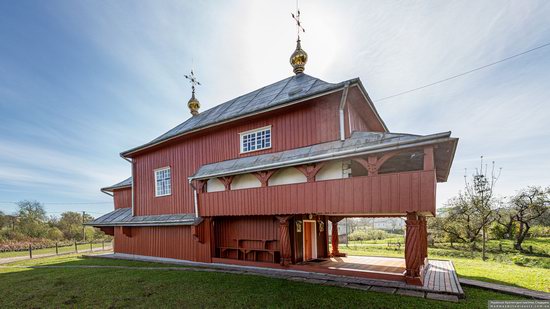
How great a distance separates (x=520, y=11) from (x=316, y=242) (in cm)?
976

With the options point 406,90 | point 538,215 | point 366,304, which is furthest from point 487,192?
point 366,304

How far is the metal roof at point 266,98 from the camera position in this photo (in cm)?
935

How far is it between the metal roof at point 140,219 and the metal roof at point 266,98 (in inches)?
145

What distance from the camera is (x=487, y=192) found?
16.3 meters

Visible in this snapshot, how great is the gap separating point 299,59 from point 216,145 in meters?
5.41

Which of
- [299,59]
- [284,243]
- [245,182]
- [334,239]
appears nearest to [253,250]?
[284,243]

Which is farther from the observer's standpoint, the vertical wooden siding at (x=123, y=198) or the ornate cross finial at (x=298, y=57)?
the vertical wooden siding at (x=123, y=198)

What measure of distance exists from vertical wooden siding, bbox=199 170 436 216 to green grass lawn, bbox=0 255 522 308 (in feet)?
6.54

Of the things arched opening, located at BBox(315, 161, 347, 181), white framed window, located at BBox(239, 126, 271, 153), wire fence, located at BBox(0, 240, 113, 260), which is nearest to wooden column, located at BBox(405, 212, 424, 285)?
arched opening, located at BBox(315, 161, 347, 181)

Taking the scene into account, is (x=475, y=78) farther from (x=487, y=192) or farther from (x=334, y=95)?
(x=487, y=192)

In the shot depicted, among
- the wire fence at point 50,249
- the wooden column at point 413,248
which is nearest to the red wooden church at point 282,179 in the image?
the wooden column at point 413,248

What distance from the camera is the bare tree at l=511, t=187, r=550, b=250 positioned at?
18.4 meters

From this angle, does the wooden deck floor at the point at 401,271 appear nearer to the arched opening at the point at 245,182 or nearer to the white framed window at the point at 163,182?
the arched opening at the point at 245,182

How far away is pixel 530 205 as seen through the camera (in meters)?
18.7
